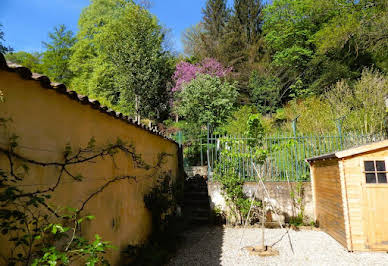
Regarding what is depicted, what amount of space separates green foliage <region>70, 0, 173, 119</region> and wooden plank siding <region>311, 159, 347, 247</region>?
12.5 meters

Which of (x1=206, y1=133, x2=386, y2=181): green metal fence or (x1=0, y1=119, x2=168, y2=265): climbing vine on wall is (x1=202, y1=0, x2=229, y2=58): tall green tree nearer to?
(x1=206, y1=133, x2=386, y2=181): green metal fence

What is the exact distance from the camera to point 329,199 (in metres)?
6.74

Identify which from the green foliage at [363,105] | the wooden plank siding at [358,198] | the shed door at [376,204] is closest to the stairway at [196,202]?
the wooden plank siding at [358,198]

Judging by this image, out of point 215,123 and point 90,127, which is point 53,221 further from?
point 215,123

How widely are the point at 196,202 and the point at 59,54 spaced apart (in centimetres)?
2338

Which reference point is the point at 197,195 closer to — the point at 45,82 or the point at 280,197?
the point at 280,197

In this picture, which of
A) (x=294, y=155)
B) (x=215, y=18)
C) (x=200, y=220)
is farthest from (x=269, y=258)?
(x=215, y=18)

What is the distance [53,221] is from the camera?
245cm

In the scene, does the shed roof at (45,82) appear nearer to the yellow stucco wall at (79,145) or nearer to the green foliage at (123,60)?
the yellow stucco wall at (79,145)

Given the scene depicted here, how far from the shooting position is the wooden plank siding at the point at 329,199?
6.08m

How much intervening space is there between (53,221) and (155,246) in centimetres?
305

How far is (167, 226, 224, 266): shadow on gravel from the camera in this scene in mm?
5168

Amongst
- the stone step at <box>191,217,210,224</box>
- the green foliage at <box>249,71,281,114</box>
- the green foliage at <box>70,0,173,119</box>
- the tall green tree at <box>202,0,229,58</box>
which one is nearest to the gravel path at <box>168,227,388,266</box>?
the stone step at <box>191,217,210,224</box>

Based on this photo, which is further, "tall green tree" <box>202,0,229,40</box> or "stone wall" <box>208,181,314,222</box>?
"tall green tree" <box>202,0,229,40</box>
